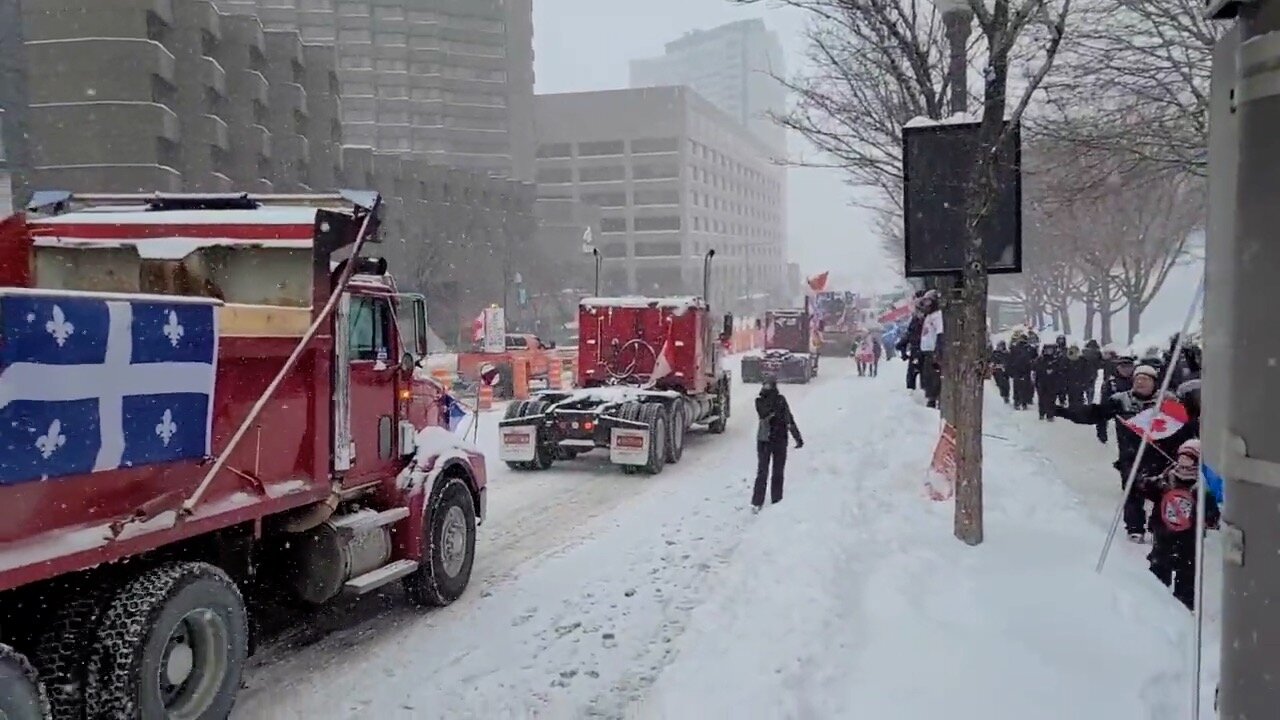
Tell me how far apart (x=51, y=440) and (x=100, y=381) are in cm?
33

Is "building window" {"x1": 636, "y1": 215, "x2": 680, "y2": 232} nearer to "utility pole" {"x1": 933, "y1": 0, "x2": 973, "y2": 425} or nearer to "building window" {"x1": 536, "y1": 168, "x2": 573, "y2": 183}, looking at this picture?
"building window" {"x1": 536, "y1": 168, "x2": 573, "y2": 183}

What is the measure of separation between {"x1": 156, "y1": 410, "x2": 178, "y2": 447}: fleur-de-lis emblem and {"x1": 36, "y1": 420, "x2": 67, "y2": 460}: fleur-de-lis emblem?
58cm

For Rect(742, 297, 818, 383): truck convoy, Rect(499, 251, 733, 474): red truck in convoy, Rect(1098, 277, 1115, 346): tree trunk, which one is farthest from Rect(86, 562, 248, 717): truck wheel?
Rect(1098, 277, 1115, 346): tree trunk

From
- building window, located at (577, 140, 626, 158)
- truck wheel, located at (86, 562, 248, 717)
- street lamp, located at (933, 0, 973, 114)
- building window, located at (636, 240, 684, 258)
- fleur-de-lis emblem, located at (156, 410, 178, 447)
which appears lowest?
truck wheel, located at (86, 562, 248, 717)

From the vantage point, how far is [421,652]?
6.93 metres

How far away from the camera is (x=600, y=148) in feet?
404

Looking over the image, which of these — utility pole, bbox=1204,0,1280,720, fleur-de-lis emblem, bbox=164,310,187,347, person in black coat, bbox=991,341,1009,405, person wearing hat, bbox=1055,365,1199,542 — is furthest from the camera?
person in black coat, bbox=991,341,1009,405

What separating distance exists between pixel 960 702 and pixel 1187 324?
2197 millimetres

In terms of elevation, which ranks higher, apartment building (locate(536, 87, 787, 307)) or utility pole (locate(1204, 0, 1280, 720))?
apartment building (locate(536, 87, 787, 307))

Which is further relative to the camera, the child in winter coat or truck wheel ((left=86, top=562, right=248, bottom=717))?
the child in winter coat

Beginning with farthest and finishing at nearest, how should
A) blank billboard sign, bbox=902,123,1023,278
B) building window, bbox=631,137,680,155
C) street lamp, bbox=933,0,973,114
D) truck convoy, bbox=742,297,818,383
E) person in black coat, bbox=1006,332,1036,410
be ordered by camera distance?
building window, bbox=631,137,680,155, truck convoy, bbox=742,297,818,383, person in black coat, bbox=1006,332,1036,410, blank billboard sign, bbox=902,123,1023,278, street lamp, bbox=933,0,973,114

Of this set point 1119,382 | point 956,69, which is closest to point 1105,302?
point 1119,382

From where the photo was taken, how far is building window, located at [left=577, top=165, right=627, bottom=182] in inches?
4833

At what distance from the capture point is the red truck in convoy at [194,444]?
4160 mm
